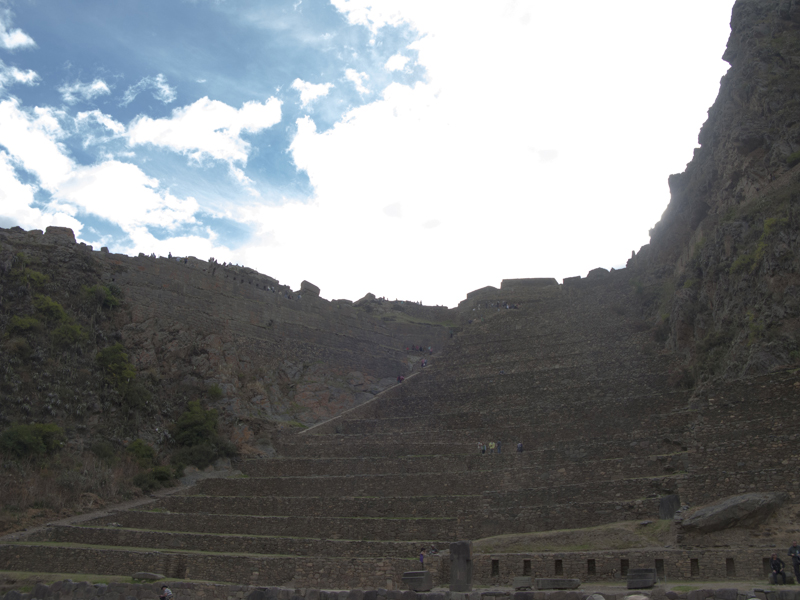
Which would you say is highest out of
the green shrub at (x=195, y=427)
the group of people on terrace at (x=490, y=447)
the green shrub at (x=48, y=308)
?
the green shrub at (x=48, y=308)

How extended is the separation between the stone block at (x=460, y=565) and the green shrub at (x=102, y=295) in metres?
21.0

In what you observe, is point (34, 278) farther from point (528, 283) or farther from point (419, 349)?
point (528, 283)

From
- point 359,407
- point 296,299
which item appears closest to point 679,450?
point 359,407

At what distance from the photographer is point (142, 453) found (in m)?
25.4

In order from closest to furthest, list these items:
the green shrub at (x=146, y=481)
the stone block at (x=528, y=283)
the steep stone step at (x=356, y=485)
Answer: the steep stone step at (x=356, y=485) < the green shrub at (x=146, y=481) < the stone block at (x=528, y=283)

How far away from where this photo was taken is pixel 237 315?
34688 millimetres

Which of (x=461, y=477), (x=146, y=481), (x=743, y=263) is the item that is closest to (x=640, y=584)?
(x=461, y=477)

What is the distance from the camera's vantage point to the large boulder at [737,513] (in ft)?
44.5

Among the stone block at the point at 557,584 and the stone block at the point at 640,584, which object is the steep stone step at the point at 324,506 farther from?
the stone block at the point at 640,584

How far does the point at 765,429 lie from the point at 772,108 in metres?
17.0

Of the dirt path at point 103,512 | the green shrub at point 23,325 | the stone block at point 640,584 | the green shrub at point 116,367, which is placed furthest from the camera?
the green shrub at point 116,367

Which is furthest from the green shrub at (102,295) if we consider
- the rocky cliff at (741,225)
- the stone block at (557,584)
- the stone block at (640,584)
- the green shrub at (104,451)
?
the stone block at (640,584)

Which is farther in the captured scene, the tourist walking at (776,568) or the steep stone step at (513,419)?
the steep stone step at (513,419)

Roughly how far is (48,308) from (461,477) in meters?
18.1
